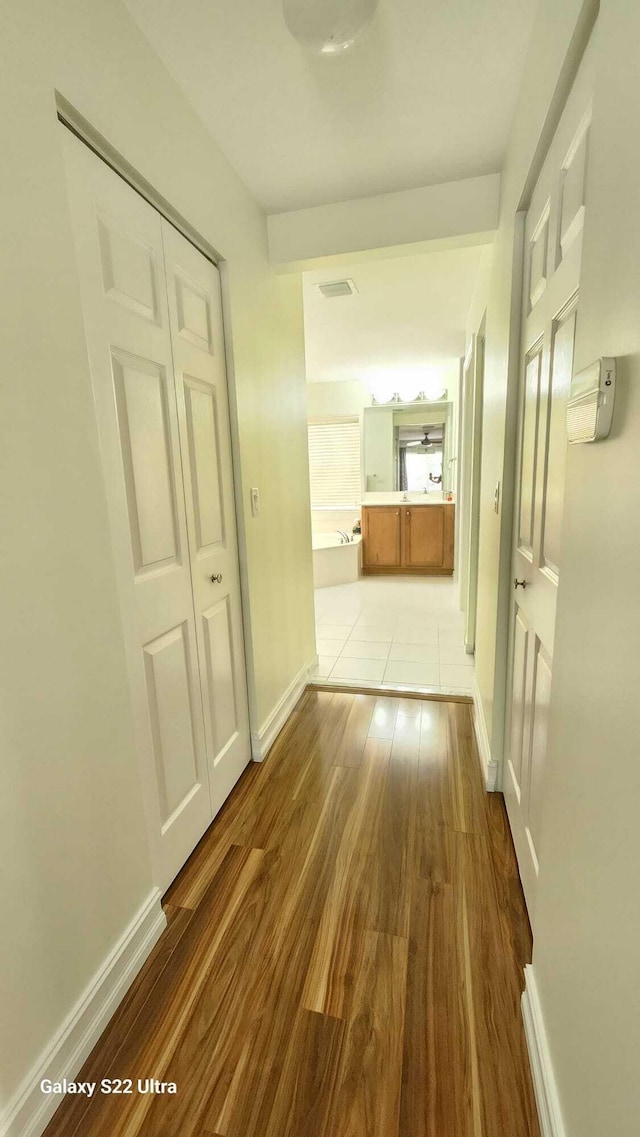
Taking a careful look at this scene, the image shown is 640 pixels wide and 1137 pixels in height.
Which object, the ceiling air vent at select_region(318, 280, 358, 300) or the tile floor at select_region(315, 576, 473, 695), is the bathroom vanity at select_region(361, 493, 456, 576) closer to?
the tile floor at select_region(315, 576, 473, 695)

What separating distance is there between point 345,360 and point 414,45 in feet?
11.6

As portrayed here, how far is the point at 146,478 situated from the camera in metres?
1.30

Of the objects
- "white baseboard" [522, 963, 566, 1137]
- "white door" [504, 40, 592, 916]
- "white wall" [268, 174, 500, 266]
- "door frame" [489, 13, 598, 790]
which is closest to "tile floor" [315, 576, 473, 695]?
"door frame" [489, 13, 598, 790]

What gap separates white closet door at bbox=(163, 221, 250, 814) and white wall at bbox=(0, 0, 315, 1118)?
26cm

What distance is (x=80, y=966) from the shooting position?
103 cm

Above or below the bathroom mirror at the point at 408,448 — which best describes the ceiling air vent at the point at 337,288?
above

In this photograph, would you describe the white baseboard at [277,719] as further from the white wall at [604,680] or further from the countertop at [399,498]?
the countertop at [399,498]

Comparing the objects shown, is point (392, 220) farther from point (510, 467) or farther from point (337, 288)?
point (510, 467)

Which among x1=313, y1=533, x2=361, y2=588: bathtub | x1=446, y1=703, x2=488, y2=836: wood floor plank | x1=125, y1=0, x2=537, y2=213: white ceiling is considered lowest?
x1=446, y1=703, x2=488, y2=836: wood floor plank

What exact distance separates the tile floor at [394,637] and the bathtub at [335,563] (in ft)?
0.46

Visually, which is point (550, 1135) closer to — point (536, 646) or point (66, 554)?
point (536, 646)

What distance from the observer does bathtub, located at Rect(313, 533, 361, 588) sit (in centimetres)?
514

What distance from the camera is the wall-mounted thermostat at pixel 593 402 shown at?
646mm

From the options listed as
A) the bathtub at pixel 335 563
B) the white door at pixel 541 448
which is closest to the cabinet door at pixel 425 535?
the bathtub at pixel 335 563
